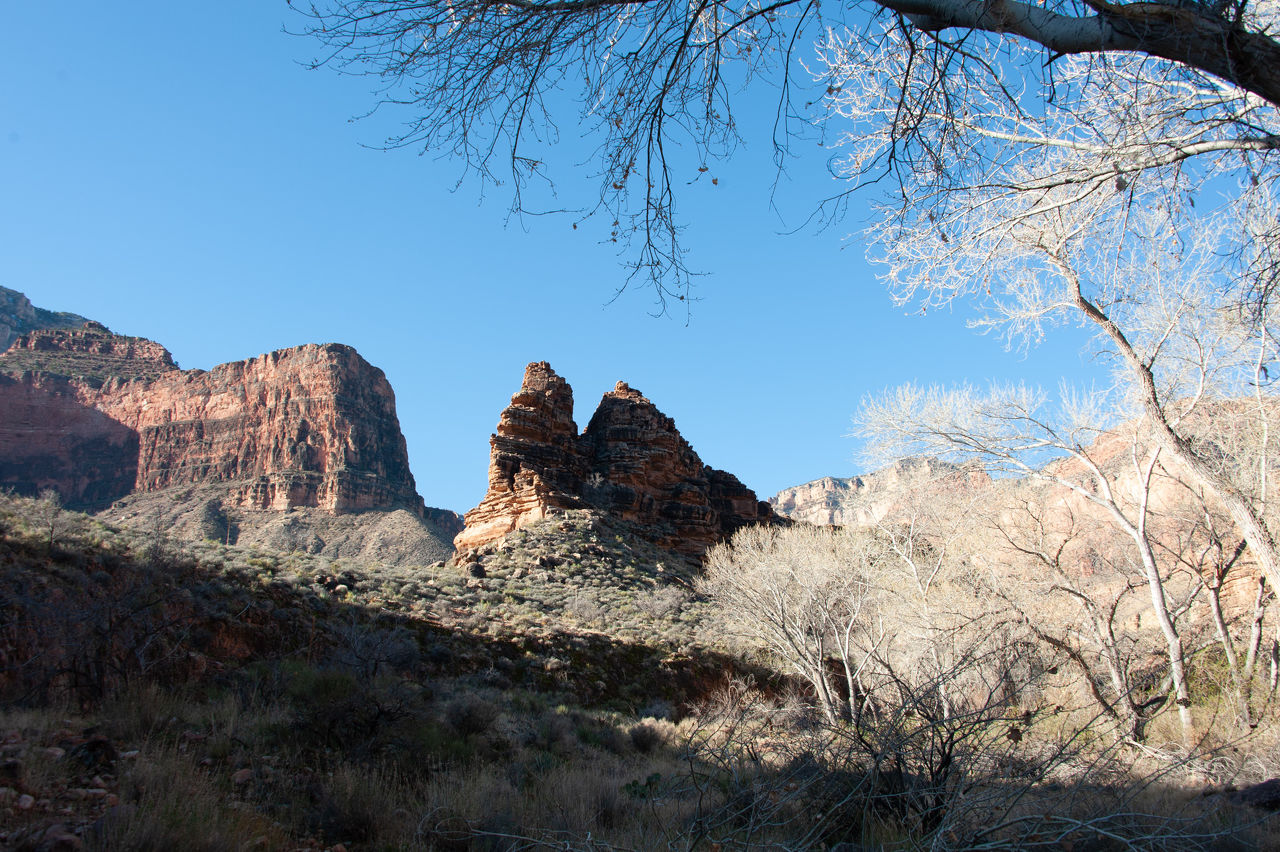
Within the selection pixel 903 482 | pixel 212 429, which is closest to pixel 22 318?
pixel 212 429

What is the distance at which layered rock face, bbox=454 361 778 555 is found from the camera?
37.7 meters

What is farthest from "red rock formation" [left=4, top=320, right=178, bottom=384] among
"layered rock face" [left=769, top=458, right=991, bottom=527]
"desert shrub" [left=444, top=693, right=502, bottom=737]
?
"desert shrub" [left=444, top=693, right=502, bottom=737]

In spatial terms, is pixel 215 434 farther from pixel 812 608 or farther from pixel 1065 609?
pixel 1065 609

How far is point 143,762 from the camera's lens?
15.7ft

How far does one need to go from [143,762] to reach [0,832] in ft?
4.95

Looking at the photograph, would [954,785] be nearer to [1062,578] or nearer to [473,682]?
[1062,578]

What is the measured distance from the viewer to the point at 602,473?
46.3 metres

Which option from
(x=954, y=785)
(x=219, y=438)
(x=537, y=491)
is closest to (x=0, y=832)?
(x=954, y=785)

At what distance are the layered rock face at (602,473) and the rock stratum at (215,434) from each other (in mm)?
38398

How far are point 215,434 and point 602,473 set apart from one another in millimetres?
71581

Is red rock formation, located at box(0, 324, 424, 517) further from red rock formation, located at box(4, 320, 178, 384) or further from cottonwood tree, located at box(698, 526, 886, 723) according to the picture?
cottonwood tree, located at box(698, 526, 886, 723)

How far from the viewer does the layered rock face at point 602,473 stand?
3772cm

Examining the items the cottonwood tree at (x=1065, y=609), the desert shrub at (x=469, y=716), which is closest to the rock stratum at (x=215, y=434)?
the desert shrub at (x=469, y=716)

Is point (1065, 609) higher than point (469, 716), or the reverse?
point (1065, 609)
